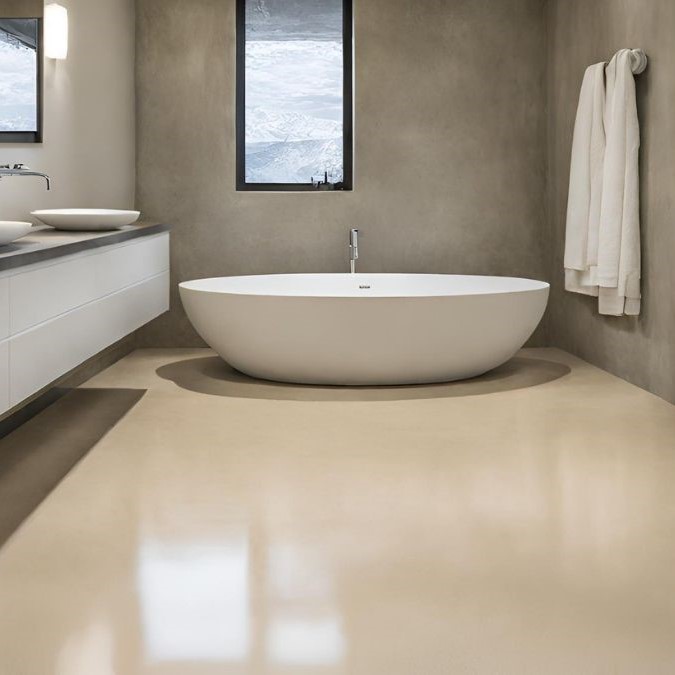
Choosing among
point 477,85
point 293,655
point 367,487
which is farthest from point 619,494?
point 477,85

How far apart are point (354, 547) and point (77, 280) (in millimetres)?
1573

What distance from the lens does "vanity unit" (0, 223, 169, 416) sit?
114 inches

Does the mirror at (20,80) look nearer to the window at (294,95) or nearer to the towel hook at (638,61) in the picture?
the window at (294,95)

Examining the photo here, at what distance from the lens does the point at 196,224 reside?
6.20m

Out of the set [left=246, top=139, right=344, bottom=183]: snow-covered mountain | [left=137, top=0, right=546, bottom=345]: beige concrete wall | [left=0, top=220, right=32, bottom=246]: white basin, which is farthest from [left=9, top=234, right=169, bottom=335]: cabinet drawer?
[left=246, top=139, right=344, bottom=183]: snow-covered mountain

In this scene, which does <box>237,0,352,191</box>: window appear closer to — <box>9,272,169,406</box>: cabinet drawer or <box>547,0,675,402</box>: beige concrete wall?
<box>547,0,675,402</box>: beige concrete wall

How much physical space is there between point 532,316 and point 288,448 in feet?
5.97

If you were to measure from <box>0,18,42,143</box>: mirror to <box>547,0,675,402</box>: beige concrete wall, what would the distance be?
107 inches

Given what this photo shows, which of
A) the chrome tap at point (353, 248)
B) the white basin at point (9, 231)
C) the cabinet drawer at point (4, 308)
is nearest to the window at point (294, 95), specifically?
the chrome tap at point (353, 248)

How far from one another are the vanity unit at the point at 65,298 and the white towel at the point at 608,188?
2.14 meters

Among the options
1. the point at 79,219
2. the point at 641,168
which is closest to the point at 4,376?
the point at 79,219

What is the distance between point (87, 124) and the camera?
527 centimetres

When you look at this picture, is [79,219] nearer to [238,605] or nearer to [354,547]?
[354,547]

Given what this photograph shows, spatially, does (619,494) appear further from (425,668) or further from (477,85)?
(477,85)
